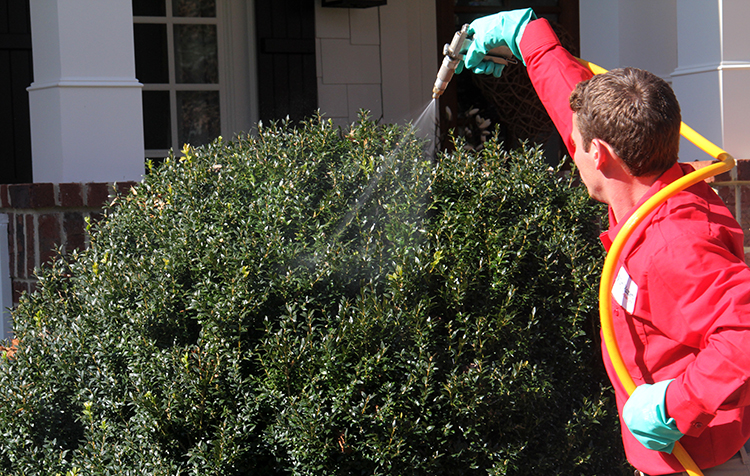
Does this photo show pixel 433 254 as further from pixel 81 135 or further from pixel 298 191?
pixel 81 135

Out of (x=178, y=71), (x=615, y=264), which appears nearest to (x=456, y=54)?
(x=615, y=264)

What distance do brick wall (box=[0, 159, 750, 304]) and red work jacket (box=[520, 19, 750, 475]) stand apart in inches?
86.4

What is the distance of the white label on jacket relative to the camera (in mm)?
1443

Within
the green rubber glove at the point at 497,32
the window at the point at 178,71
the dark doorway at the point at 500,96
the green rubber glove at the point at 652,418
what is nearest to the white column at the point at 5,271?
the window at the point at 178,71

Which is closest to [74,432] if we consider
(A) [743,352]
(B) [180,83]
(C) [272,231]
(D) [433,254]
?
(C) [272,231]

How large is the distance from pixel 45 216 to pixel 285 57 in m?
2.20

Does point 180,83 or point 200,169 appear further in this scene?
point 180,83

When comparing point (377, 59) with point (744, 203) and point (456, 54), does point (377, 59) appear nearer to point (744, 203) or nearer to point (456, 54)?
point (744, 203)

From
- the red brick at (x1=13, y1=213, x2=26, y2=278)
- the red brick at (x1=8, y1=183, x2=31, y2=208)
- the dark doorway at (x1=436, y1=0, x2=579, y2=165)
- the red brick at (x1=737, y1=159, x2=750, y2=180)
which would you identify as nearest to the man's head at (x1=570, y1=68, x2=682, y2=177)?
the red brick at (x1=737, y1=159, x2=750, y2=180)

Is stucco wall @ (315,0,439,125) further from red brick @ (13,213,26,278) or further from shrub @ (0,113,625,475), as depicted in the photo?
shrub @ (0,113,625,475)

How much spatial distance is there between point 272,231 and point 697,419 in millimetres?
1265

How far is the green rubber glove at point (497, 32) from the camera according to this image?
2184 millimetres

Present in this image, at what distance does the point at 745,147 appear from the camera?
3.71 metres

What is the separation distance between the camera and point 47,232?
11.0 ft
